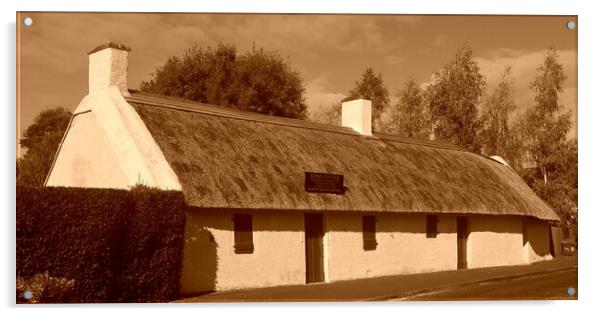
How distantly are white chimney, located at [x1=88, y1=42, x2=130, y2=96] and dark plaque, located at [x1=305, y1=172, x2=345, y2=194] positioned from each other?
205 inches

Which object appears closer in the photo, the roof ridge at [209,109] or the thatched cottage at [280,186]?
the thatched cottage at [280,186]

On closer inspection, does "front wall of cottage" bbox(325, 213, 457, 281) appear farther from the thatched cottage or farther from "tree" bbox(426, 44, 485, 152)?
"tree" bbox(426, 44, 485, 152)

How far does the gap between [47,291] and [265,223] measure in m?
6.20

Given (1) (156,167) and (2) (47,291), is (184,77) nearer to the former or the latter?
→ (1) (156,167)

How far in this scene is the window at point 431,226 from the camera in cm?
2288

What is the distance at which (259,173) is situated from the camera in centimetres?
1811

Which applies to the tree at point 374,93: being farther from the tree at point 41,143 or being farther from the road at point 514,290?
the tree at point 41,143

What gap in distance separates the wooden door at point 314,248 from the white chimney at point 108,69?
5.94 meters

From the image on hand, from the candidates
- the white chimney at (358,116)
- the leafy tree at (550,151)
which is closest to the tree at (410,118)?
the leafy tree at (550,151)

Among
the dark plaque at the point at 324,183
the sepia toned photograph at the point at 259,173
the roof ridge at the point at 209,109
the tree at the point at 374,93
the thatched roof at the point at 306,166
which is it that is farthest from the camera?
the tree at the point at 374,93

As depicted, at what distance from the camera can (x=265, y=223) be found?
17.7 meters

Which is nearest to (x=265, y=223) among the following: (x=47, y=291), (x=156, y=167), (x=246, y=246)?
(x=246, y=246)

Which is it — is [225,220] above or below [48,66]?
below

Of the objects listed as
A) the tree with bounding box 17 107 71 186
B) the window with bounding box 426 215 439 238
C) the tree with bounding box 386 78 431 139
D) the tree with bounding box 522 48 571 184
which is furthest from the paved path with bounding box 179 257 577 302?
the tree with bounding box 386 78 431 139
